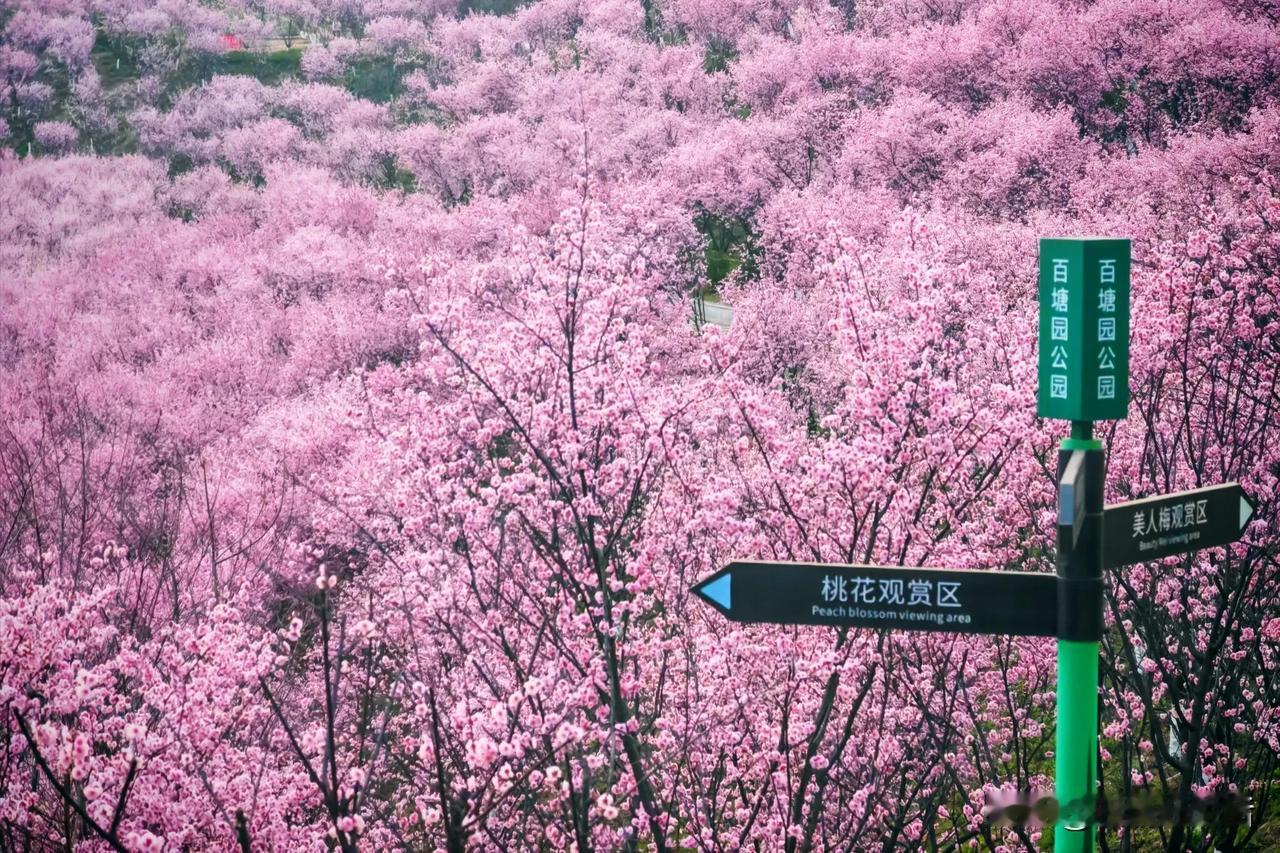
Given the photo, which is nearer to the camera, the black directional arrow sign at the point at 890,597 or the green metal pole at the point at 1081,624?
the green metal pole at the point at 1081,624

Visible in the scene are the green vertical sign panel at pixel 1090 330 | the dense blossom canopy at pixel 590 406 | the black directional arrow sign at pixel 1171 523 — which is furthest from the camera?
the dense blossom canopy at pixel 590 406

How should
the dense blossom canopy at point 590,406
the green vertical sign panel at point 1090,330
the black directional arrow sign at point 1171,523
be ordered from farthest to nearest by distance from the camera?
1. the dense blossom canopy at point 590,406
2. the black directional arrow sign at point 1171,523
3. the green vertical sign panel at point 1090,330

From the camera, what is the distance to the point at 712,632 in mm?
9680

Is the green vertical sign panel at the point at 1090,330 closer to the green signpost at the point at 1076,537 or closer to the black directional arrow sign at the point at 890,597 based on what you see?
the green signpost at the point at 1076,537

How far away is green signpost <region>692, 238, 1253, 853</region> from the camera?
11.3ft

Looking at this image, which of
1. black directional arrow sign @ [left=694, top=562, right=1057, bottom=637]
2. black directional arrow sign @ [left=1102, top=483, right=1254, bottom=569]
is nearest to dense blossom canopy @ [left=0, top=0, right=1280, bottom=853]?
black directional arrow sign @ [left=694, top=562, right=1057, bottom=637]

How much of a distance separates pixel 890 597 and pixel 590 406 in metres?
5.34

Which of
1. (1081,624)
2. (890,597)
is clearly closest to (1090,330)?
(1081,624)

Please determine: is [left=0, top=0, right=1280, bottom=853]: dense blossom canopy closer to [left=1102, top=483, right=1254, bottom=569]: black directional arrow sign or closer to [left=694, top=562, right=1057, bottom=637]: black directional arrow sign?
[left=694, top=562, right=1057, bottom=637]: black directional arrow sign

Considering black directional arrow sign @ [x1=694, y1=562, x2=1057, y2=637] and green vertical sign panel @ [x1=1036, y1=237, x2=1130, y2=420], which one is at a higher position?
green vertical sign panel @ [x1=1036, y1=237, x2=1130, y2=420]

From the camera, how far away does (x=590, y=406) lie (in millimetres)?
8891

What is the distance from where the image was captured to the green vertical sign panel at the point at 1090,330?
3422mm

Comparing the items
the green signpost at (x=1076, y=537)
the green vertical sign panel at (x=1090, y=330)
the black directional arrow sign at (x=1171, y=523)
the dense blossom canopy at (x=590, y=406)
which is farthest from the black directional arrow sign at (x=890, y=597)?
the dense blossom canopy at (x=590, y=406)

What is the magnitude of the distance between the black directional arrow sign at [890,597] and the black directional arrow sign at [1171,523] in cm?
25
